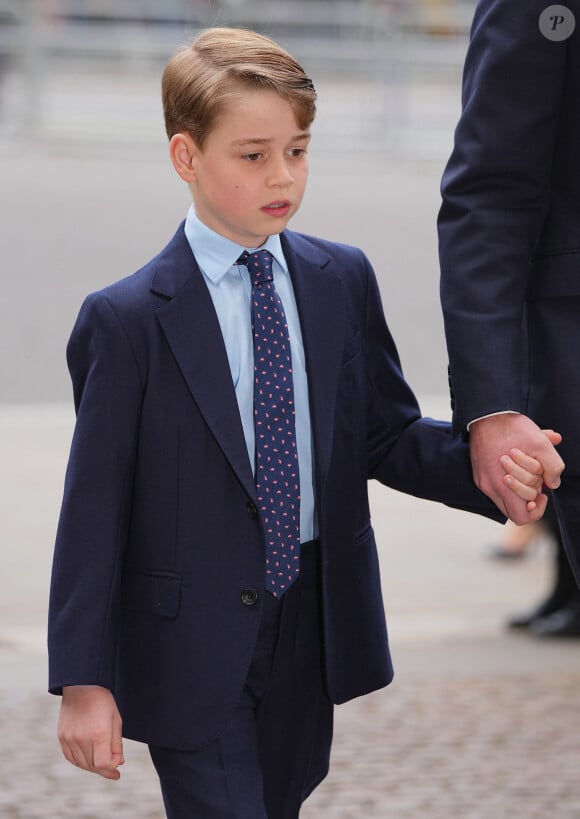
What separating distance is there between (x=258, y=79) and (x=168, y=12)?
17331 mm

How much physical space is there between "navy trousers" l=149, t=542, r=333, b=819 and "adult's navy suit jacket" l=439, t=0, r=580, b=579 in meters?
0.38

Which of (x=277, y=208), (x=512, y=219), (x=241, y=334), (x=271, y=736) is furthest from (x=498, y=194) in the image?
(x=271, y=736)

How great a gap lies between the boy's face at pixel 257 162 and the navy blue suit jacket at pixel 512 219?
226mm

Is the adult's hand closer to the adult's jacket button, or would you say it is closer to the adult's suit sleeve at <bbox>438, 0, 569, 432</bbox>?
the adult's suit sleeve at <bbox>438, 0, 569, 432</bbox>

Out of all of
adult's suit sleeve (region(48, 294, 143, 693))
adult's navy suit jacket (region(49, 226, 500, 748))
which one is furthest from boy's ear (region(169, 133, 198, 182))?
adult's suit sleeve (region(48, 294, 143, 693))

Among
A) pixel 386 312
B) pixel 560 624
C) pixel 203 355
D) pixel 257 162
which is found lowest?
pixel 560 624

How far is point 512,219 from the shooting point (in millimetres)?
2350

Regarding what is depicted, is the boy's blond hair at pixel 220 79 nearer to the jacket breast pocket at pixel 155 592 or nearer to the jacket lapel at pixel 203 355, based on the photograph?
the jacket lapel at pixel 203 355

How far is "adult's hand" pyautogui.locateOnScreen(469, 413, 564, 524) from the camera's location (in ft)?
7.52

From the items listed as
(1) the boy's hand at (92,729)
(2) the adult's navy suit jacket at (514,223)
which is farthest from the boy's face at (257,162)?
(1) the boy's hand at (92,729)

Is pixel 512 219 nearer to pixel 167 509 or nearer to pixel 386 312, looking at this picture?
pixel 167 509

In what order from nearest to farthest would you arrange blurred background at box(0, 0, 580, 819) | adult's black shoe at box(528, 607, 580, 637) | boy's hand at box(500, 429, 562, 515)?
boy's hand at box(500, 429, 562, 515) < blurred background at box(0, 0, 580, 819) < adult's black shoe at box(528, 607, 580, 637)

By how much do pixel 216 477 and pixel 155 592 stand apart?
0.62 feet

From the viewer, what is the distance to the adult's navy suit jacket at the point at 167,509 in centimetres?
236
